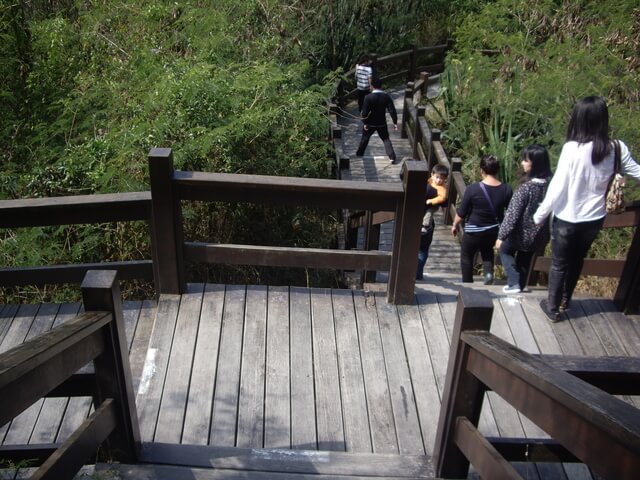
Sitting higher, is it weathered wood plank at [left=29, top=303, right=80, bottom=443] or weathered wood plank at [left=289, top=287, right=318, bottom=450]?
weathered wood plank at [left=289, top=287, right=318, bottom=450]

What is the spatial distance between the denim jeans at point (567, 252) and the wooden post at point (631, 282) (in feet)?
1.34

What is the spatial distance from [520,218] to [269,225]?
2623mm

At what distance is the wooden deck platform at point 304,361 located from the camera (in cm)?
326

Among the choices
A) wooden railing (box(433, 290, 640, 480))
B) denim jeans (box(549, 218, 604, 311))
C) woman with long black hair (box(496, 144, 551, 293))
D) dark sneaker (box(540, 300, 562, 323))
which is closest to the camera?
wooden railing (box(433, 290, 640, 480))

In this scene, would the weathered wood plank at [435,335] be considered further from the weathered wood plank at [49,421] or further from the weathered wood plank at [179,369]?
the weathered wood plank at [49,421]

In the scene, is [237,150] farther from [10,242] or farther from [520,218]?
[520,218]

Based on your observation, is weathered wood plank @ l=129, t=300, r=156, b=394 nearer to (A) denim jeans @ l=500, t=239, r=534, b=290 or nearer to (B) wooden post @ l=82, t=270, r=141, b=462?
(B) wooden post @ l=82, t=270, r=141, b=462

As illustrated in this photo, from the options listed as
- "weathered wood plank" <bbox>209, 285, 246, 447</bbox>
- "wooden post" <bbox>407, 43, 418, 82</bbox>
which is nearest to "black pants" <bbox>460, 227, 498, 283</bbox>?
"weathered wood plank" <bbox>209, 285, 246, 447</bbox>

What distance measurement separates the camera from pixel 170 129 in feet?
19.6

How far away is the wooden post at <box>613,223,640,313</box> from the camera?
4.30m

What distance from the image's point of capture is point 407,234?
4.08 metres

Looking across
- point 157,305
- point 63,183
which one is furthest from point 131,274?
point 63,183

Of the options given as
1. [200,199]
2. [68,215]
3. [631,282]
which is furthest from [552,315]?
[68,215]

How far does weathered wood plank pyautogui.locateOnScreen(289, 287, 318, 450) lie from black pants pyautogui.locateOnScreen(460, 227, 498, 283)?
1.86m
